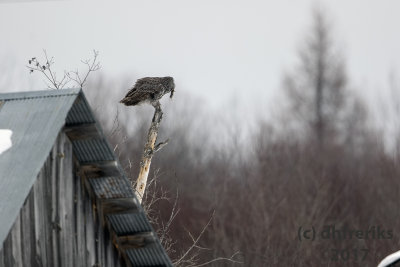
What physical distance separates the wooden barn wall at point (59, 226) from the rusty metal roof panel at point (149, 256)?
5.8 inches

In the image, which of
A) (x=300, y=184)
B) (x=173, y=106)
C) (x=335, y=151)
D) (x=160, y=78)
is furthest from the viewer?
(x=173, y=106)

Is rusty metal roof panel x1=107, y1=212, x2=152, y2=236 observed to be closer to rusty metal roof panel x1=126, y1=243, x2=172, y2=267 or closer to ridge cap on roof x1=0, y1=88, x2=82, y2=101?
rusty metal roof panel x1=126, y1=243, x2=172, y2=267

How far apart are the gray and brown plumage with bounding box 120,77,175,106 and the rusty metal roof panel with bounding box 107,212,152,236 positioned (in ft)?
8.06

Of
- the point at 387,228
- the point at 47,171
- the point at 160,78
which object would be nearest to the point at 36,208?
the point at 47,171

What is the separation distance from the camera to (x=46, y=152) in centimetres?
931

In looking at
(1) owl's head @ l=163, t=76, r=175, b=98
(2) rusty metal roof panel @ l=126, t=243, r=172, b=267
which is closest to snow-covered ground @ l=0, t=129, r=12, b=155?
(2) rusty metal roof panel @ l=126, t=243, r=172, b=267

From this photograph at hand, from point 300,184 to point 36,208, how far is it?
36525 millimetres

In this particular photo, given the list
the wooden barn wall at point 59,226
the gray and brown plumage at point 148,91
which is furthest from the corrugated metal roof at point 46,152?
the gray and brown plumage at point 148,91

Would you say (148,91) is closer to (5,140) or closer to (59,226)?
(59,226)

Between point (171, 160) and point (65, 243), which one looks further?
point (171, 160)

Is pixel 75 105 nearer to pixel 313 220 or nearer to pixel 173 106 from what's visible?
pixel 313 220

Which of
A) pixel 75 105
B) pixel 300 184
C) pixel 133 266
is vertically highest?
pixel 75 105

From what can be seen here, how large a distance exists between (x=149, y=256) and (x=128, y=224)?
40 centimetres

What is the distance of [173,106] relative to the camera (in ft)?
212
